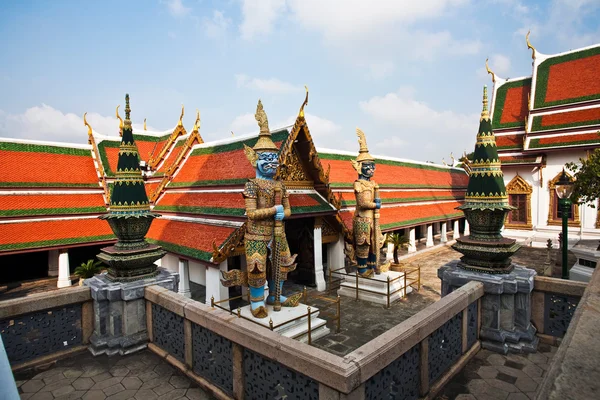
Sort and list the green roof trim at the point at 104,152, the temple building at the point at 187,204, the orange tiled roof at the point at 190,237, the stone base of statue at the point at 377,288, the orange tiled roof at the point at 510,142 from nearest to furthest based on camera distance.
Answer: the orange tiled roof at the point at 190,237
the stone base of statue at the point at 377,288
the temple building at the point at 187,204
the green roof trim at the point at 104,152
the orange tiled roof at the point at 510,142

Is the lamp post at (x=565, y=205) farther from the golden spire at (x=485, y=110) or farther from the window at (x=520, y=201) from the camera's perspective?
the window at (x=520, y=201)

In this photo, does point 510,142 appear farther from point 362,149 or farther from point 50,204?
point 50,204

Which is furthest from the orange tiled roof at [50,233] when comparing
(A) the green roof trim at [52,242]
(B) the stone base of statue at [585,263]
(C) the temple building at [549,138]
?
(C) the temple building at [549,138]

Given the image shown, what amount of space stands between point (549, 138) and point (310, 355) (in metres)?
26.5

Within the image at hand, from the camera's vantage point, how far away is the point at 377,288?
41.6 ft

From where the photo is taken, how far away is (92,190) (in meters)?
19.3

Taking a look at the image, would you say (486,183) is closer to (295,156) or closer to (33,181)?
(295,156)

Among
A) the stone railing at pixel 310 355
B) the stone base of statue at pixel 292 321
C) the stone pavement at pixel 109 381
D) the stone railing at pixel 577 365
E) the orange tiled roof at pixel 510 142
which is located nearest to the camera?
the stone railing at pixel 577 365

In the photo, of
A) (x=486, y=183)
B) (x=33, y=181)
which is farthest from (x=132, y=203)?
(x=33, y=181)

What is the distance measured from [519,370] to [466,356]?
798 millimetres

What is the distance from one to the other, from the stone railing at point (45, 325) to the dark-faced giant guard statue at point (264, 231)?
3037 mm

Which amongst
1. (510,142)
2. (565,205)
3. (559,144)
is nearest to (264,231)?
(565,205)

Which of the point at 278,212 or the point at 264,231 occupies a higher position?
the point at 278,212

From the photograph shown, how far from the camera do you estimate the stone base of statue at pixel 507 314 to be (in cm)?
624
